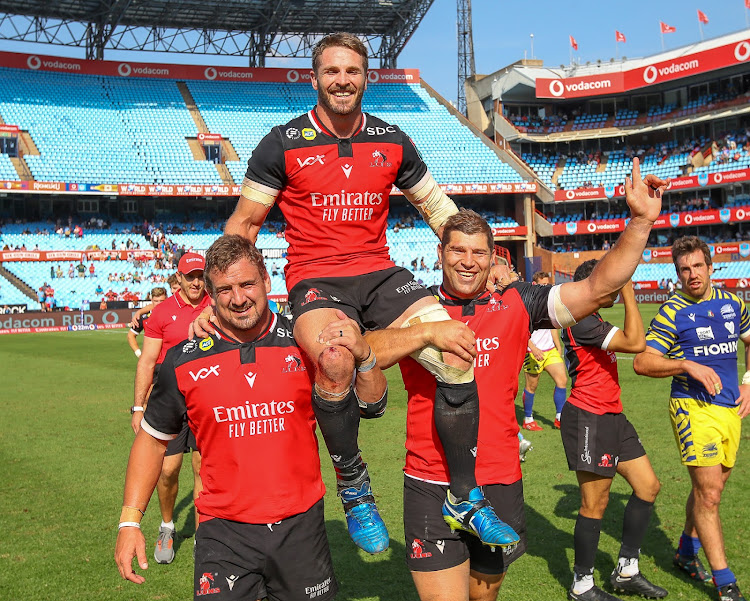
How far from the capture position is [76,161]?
45438mm

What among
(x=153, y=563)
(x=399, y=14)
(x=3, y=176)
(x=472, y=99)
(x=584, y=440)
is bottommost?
(x=153, y=563)

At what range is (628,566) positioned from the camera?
20.2 feet

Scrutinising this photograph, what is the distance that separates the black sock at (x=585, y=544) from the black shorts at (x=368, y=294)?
283 cm

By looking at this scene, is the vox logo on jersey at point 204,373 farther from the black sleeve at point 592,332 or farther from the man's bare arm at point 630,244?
the black sleeve at point 592,332

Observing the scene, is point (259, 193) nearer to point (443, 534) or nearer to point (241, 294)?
point (241, 294)

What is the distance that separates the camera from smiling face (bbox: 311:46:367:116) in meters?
4.70

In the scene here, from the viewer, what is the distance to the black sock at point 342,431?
4008mm

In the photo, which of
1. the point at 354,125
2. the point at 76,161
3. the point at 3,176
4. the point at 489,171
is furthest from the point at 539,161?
the point at 354,125

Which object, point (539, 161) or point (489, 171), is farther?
point (539, 161)

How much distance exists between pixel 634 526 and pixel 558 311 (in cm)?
287

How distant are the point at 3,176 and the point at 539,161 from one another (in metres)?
37.5

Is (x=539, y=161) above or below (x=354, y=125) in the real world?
above

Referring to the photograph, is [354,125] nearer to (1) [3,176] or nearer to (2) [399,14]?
(1) [3,176]

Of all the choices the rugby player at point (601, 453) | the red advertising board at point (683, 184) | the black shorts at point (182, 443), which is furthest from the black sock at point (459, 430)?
the red advertising board at point (683, 184)
